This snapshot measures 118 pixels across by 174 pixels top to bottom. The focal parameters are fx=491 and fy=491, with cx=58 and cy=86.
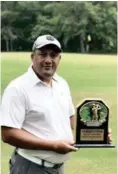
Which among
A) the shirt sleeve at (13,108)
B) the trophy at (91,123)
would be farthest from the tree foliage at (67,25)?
the shirt sleeve at (13,108)

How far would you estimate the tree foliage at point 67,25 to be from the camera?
140 feet

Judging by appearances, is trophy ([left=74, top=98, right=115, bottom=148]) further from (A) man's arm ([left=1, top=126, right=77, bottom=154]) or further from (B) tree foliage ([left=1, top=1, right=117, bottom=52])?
(B) tree foliage ([left=1, top=1, right=117, bottom=52])

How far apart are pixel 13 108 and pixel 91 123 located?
0.46 m

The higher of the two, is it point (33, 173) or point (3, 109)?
point (3, 109)

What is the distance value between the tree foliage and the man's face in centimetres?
3924

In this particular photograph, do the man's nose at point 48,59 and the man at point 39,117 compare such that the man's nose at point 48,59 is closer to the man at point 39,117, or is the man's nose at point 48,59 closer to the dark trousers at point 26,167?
the man at point 39,117

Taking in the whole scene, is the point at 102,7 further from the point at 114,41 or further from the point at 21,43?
the point at 21,43

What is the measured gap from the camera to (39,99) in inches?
98.3

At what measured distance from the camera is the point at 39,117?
249 cm

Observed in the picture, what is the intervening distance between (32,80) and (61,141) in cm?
35

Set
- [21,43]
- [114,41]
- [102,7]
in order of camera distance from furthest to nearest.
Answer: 1. [102,7]
2. [114,41]
3. [21,43]

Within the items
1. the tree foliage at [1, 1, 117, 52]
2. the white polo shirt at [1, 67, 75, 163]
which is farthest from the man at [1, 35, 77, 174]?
the tree foliage at [1, 1, 117, 52]

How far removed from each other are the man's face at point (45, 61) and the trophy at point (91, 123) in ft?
0.83

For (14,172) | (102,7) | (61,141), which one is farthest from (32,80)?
(102,7)
